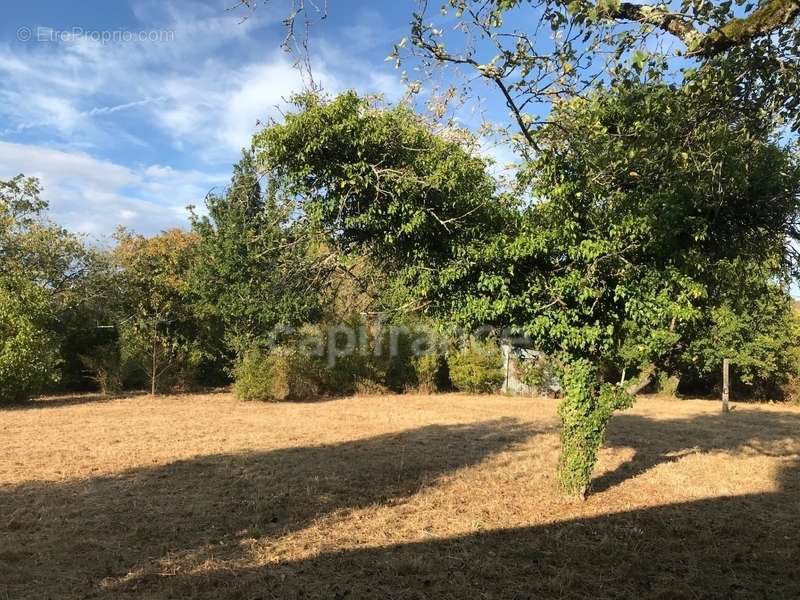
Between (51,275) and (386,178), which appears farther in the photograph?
(51,275)

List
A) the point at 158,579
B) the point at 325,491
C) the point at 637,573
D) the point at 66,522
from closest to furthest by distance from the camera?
the point at 158,579, the point at 637,573, the point at 66,522, the point at 325,491

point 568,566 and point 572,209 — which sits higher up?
point 572,209

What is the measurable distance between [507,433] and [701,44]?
30.2ft

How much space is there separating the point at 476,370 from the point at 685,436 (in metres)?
10.1

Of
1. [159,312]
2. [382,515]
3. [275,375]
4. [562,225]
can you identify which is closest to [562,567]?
[382,515]

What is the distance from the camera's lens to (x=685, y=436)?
1157 cm

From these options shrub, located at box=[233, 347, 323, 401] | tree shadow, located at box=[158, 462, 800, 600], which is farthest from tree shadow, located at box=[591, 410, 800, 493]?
shrub, located at box=[233, 347, 323, 401]

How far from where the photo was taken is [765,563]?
4.72 m

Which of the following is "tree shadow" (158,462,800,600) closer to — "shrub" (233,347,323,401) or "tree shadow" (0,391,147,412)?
"shrub" (233,347,323,401)

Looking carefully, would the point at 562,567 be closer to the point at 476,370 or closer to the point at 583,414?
the point at 583,414

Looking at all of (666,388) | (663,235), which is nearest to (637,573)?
(663,235)

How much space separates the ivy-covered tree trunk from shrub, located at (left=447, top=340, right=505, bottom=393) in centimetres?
1431

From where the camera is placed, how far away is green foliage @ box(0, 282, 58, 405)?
1427 centimetres

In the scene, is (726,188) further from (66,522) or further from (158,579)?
(66,522)
